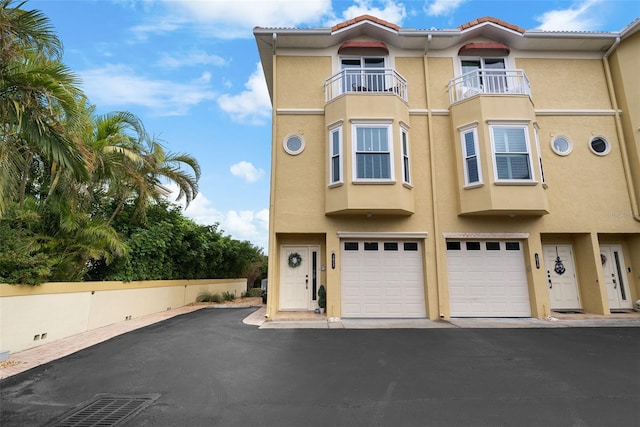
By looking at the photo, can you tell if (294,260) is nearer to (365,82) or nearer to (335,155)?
Answer: (335,155)

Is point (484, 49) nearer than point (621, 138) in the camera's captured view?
No

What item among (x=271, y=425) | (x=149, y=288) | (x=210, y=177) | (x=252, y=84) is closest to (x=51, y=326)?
(x=149, y=288)

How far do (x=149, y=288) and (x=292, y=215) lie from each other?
5898mm

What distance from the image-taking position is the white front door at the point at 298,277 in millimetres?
10164

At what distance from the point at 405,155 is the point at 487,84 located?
3.84 m

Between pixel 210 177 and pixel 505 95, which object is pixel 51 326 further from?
pixel 505 95

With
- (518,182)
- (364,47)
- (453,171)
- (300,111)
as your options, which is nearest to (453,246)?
(453,171)

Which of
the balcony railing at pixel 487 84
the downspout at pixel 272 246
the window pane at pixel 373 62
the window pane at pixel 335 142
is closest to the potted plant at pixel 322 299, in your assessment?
the downspout at pixel 272 246

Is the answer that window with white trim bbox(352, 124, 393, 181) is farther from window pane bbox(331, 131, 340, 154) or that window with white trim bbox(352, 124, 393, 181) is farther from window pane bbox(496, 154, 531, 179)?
window pane bbox(496, 154, 531, 179)

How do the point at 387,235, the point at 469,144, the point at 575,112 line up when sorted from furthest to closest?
the point at 575,112, the point at 469,144, the point at 387,235

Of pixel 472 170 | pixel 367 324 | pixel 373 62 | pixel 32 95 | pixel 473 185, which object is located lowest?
pixel 367 324

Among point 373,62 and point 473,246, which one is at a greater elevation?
point 373,62

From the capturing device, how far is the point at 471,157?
973cm

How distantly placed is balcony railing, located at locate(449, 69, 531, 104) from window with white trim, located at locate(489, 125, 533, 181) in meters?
1.53
